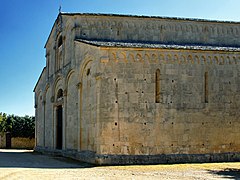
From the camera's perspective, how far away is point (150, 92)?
16.3 metres

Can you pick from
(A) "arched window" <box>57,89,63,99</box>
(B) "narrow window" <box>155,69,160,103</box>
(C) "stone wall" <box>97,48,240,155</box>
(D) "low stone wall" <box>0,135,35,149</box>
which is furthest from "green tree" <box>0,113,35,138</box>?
(B) "narrow window" <box>155,69,160,103</box>

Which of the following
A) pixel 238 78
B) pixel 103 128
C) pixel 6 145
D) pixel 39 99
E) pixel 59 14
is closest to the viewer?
pixel 103 128

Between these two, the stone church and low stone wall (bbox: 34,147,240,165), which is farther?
the stone church

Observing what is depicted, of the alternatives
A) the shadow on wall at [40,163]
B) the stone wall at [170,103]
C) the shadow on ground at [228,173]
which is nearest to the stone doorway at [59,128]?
the shadow on wall at [40,163]

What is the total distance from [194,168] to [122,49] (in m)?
5.86

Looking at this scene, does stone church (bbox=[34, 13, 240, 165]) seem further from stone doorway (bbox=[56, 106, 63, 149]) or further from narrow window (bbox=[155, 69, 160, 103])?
stone doorway (bbox=[56, 106, 63, 149])

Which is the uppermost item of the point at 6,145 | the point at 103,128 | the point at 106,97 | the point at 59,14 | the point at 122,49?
the point at 59,14

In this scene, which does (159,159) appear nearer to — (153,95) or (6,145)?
(153,95)

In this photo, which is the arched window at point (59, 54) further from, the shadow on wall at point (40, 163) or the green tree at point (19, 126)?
the green tree at point (19, 126)

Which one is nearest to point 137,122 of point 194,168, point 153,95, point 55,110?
point 153,95

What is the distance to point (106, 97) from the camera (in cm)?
1587

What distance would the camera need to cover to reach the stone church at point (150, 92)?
15891 mm

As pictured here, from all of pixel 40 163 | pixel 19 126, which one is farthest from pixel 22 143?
pixel 40 163

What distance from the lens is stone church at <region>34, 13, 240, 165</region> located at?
15.9 meters
